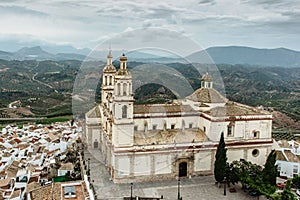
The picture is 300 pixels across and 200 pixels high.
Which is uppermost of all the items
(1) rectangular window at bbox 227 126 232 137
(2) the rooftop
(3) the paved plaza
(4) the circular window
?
(1) rectangular window at bbox 227 126 232 137

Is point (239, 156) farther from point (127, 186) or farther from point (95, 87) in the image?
point (95, 87)

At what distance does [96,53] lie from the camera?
87.1ft

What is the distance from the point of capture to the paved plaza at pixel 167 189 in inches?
763

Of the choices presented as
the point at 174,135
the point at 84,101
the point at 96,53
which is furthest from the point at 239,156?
the point at 84,101

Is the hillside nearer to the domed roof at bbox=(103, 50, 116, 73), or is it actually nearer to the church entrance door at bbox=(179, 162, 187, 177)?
the domed roof at bbox=(103, 50, 116, 73)

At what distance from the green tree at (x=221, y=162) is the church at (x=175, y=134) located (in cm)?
159

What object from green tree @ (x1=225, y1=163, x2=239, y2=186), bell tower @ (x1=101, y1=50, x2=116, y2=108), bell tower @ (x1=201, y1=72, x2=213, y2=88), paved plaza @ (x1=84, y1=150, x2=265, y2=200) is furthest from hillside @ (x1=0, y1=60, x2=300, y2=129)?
green tree @ (x1=225, y1=163, x2=239, y2=186)

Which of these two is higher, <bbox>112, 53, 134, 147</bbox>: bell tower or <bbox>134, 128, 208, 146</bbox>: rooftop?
<bbox>112, 53, 134, 147</bbox>: bell tower

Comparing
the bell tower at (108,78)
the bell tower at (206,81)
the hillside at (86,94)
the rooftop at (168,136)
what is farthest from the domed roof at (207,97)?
the hillside at (86,94)

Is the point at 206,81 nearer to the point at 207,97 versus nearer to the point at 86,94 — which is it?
the point at 207,97

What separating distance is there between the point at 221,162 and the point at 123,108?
23.1 feet

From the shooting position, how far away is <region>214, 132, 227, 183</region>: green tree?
20.4 meters

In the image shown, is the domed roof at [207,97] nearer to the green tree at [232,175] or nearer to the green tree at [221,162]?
the green tree at [221,162]

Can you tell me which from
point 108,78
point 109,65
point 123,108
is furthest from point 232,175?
point 109,65
